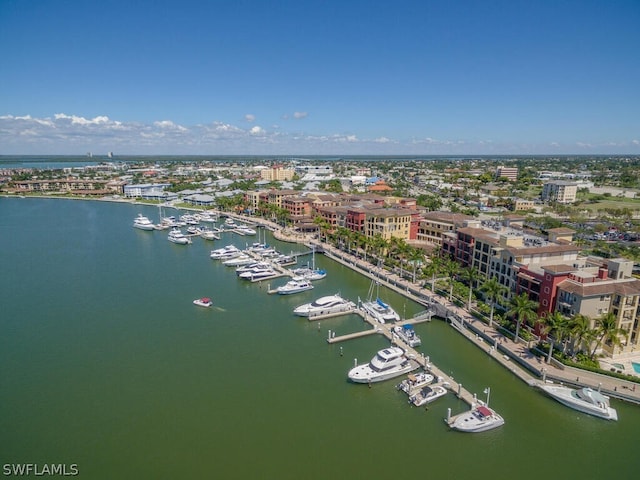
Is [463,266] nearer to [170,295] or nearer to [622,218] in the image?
[170,295]

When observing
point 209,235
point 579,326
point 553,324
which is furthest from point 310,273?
point 579,326

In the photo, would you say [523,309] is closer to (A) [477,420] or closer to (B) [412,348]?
(B) [412,348]

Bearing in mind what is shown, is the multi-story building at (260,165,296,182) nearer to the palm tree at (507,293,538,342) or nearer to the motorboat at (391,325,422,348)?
the motorboat at (391,325,422,348)

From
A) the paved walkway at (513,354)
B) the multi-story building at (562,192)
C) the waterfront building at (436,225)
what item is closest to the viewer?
the paved walkway at (513,354)

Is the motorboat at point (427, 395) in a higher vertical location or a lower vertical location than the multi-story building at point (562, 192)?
lower

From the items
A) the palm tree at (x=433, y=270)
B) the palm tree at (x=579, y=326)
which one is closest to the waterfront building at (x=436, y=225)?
the palm tree at (x=433, y=270)

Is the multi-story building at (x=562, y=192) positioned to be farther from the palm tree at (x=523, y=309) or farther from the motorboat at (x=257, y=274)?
the motorboat at (x=257, y=274)

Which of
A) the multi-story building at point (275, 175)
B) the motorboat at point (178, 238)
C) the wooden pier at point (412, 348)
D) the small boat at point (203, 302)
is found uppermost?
the multi-story building at point (275, 175)

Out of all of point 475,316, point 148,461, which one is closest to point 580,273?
point 475,316
